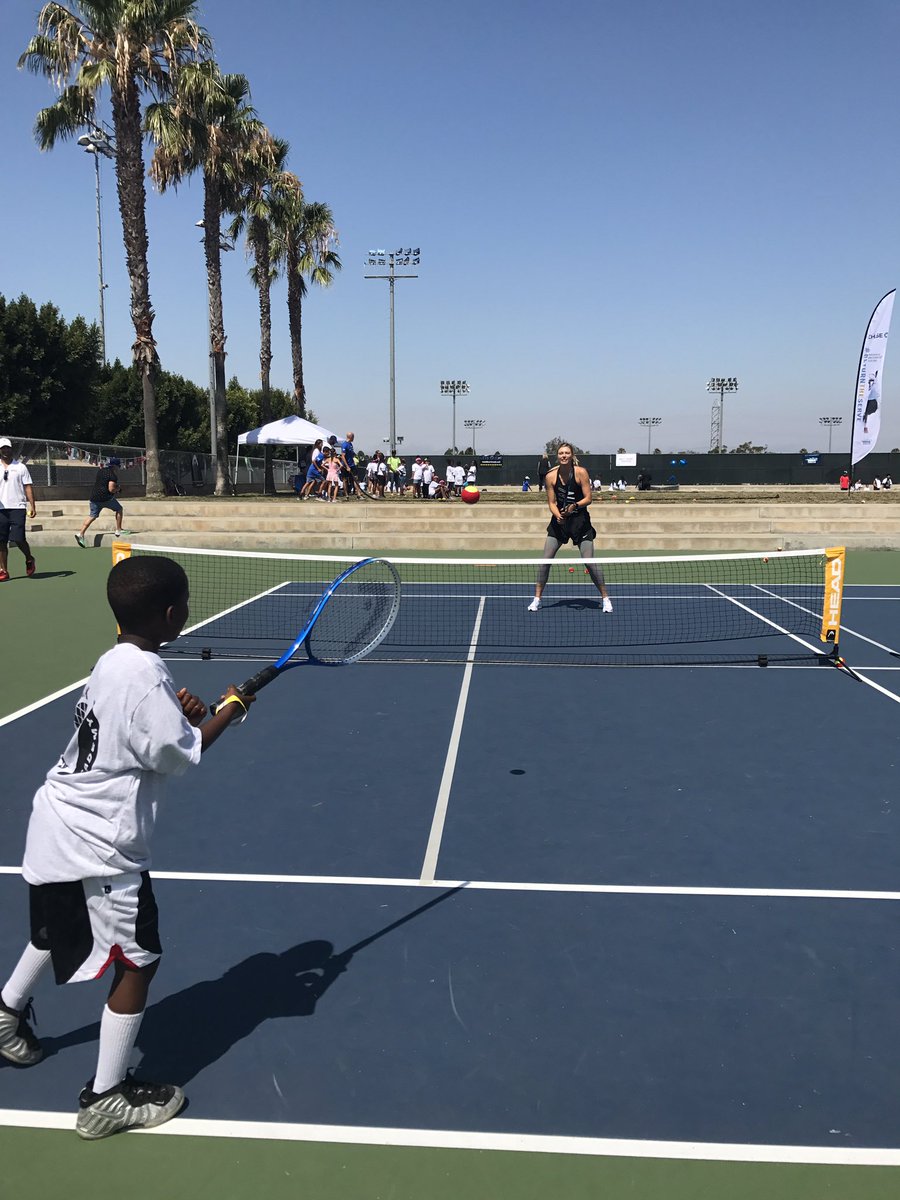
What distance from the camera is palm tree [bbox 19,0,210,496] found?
2178cm

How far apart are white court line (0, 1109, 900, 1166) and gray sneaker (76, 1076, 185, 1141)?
40 mm

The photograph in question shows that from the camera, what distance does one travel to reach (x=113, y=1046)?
2.52 metres

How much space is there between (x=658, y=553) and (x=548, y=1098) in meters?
16.7

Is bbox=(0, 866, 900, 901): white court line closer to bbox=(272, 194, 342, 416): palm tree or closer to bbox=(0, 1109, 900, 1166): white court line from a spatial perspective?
bbox=(0, 1109, 900, 1166): white court line

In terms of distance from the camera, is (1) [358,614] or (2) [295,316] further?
(2) [295,316]

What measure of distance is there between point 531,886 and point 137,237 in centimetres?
2324

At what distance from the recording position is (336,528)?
2000 centimetres

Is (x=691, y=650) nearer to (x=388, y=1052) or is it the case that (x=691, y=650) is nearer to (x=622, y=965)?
(x=622, y=965)

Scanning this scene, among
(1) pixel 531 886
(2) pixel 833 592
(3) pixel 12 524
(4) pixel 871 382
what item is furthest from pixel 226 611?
(4) pixel 871 382

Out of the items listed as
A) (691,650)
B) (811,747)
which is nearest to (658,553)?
(691,650)

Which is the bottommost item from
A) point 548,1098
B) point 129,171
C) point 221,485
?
point 548,1098

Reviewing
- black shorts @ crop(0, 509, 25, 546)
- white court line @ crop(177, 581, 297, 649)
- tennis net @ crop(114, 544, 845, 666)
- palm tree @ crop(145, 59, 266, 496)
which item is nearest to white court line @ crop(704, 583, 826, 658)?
tennis net @ crop(114, 544, 845, 666)

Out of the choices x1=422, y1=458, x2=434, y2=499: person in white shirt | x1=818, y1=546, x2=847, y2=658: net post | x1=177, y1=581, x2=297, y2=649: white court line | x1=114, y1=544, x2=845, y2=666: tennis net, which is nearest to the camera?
x1=818, y1=546, x2=847, y2=658: net post

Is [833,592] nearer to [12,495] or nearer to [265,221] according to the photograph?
[12,495]
